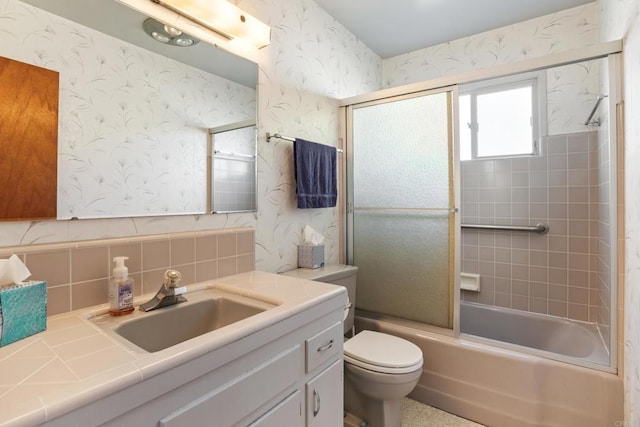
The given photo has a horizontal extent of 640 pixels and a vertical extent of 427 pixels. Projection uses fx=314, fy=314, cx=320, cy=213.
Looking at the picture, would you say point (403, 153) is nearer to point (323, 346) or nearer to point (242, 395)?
point (323, 346)

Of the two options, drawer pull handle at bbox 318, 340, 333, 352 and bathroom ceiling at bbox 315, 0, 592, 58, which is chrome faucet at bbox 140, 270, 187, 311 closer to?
drawer pull handle at bbox 318, 340, 333, 352

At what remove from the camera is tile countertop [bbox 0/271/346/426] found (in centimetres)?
51

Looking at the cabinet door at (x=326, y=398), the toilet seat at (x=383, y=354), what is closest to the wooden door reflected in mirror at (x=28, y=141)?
the cabinet door at (x=326, y=398)

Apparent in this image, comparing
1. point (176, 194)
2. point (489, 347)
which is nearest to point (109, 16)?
point (176, 194)

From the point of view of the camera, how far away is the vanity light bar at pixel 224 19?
127 cm

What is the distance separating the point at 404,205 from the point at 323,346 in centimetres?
123

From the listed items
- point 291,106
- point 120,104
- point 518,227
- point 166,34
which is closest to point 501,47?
point 518,227

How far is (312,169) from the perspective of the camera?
1.89 metres

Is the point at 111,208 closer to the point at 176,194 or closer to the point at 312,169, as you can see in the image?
the point at 176,194

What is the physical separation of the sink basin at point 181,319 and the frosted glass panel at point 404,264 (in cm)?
122

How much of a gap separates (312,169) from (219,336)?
4.22ft

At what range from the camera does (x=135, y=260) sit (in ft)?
3.66

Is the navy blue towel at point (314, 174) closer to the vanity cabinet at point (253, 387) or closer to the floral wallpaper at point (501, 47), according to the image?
the vanity cabinet at point (253, 387)

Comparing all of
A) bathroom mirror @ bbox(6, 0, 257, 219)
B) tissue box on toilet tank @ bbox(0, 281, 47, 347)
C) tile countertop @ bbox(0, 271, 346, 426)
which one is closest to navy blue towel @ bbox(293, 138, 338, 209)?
bathroom mirror @ bbox(6, 0, 257, 219)
